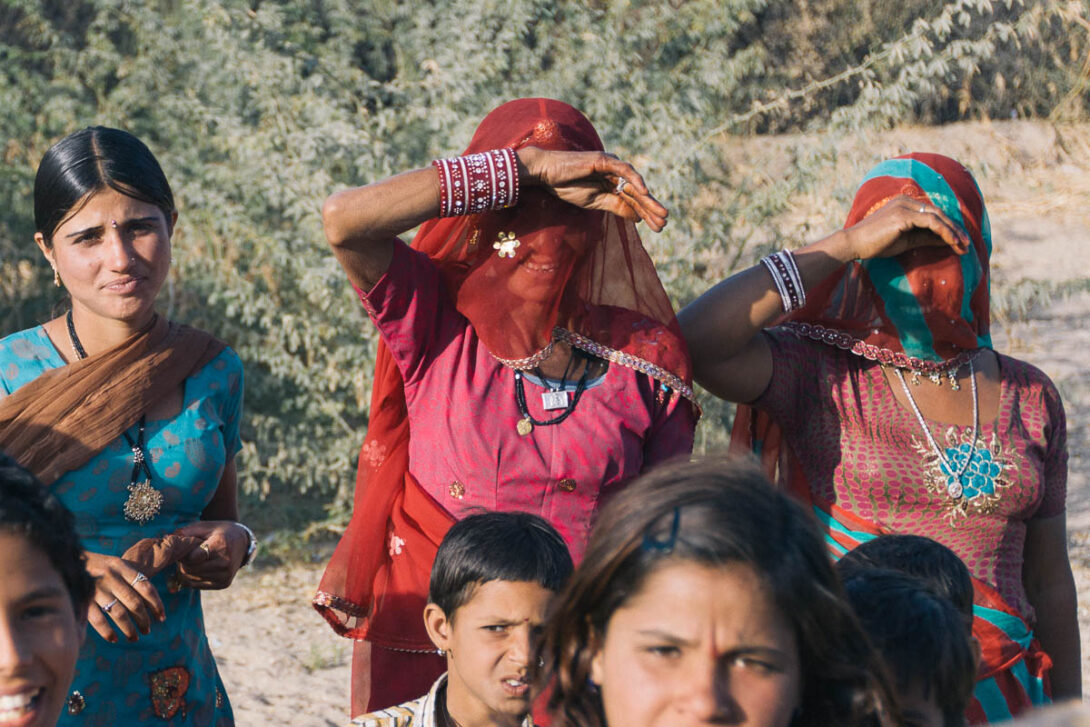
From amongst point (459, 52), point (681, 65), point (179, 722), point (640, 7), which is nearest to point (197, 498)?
point (179, 722)

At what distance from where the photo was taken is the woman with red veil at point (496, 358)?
2486 mm

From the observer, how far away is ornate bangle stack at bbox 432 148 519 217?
2.46 meters

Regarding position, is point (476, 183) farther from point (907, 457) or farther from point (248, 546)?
point (907, 457)

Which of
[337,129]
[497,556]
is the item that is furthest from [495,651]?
[337,129]

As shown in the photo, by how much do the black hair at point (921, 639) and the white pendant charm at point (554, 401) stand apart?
89 cm

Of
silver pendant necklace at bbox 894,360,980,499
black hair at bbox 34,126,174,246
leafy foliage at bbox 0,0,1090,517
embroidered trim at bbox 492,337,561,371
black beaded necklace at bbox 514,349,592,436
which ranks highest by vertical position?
leafy foliage at bbox 0,0,1090,517

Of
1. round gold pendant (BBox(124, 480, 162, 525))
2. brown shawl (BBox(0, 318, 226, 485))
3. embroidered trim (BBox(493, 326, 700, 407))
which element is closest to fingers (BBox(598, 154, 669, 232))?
embroidered trim (BBox(493, 326, 700, 407))

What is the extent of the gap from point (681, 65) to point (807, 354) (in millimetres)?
4585

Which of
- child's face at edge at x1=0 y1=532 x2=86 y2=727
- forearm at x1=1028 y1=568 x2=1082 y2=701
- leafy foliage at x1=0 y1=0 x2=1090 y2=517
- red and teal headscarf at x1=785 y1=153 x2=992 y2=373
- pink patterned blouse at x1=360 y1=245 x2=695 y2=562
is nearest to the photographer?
child's face at edge at x1=0 y1=532 x2=86 y2=727

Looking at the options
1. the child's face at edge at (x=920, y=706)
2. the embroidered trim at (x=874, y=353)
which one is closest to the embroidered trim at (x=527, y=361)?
the embroidered trim at (x=874, y=353)

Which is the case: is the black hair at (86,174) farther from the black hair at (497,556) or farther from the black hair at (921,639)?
the black hair at (921,639)

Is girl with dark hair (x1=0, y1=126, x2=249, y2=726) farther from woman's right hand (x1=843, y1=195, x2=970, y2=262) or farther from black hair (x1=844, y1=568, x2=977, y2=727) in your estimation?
woman's right hand (x1=843, y1=195, x2=970, y2=262)

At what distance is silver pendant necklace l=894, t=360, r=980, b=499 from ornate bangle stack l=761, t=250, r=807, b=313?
0.32 meters

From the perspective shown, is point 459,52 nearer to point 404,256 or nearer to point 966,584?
point 404,256
